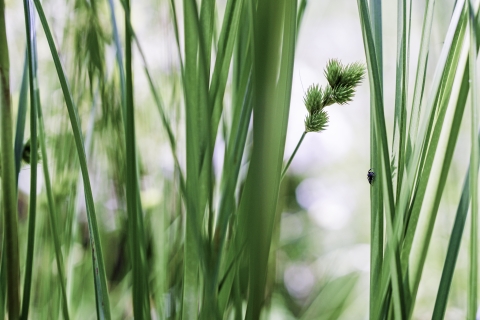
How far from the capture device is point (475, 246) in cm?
20

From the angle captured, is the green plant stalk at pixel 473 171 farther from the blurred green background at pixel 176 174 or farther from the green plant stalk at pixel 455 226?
the blurred green background at pixel 176 174

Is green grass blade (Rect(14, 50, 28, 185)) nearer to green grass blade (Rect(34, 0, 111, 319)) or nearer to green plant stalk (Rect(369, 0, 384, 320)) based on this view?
green grass blade (Rect(34, 0, 111, 319))

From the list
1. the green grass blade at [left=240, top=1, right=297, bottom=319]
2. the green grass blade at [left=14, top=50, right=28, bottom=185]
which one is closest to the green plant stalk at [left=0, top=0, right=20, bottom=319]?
the green grass blade at [left=14, top=50, right=28, bottom=185]

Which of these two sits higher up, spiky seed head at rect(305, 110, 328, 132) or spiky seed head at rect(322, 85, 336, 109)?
spiky seed head at rect(322, 85, 336, 109)

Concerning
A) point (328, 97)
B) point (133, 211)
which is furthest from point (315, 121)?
point (133, 211)

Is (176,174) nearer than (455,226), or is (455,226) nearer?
(455,226)

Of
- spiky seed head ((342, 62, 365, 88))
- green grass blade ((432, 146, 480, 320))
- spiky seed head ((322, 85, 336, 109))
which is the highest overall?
spiky seed head ((342, 62, 365, 88))

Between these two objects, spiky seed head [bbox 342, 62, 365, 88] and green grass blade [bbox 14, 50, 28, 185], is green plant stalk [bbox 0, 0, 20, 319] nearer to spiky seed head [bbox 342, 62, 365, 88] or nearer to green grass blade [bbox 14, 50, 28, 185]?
green grass blade [bbox 14, 50, 28, 185]

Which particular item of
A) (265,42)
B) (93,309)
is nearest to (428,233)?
(265,42)

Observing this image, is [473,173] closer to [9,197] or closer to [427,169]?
[427,169]

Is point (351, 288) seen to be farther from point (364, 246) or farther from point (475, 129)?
point (475, 129)

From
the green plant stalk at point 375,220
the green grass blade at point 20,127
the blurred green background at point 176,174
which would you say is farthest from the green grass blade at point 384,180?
the green grass blade at point 20,127

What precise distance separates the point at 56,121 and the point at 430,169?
0.32 m

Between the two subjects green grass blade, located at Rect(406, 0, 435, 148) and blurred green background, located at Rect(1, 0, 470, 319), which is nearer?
green grass blade, located at Rect(406, 0, 435, 148)
